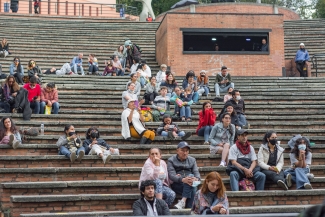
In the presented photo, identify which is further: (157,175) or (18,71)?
(18,71)

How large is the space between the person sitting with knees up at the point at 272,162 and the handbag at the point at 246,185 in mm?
381

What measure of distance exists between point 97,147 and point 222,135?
2.37m

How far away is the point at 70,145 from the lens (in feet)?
43.8

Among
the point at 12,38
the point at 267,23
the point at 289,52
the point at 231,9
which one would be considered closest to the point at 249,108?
the point at 267,23

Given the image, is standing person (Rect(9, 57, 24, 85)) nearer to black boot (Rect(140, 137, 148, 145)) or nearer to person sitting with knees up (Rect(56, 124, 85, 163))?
black boot (Rect(140, 137, 148, 145))

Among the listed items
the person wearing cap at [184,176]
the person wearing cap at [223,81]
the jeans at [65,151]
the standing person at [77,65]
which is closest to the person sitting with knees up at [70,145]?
the jeans at [65,151]

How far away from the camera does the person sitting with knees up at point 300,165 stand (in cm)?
1253

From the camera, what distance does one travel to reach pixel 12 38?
2766 cm

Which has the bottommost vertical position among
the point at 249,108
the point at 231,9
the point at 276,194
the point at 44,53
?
the point at 276,194

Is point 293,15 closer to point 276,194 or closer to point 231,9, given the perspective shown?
point 231,9

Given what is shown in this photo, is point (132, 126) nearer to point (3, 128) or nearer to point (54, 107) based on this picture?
point (3, 128)

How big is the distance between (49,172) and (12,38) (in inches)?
624

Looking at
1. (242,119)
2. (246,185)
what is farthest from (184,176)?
(242,119)

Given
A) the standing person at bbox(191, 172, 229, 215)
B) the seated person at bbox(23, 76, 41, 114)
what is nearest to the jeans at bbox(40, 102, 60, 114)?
the seated person at bbox(23, 76, 41, 114)
